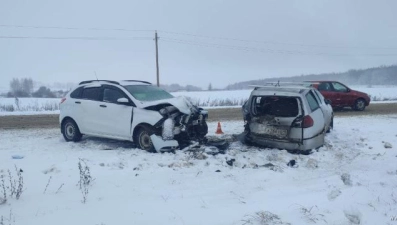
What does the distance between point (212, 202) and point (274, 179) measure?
1.60 metres

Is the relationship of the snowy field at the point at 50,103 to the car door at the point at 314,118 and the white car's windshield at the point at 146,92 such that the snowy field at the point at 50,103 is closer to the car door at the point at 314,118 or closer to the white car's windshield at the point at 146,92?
the white car's windshield at the point at 146,92

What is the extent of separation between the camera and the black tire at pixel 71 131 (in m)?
9.96

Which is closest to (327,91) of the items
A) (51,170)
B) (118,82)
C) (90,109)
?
(118,82)

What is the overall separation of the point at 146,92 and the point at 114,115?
42.1 inches

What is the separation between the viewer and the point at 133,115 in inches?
344

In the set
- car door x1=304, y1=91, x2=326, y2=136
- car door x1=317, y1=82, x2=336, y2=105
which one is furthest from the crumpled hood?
car door x1=317, y1=82, x2=336, y2=105

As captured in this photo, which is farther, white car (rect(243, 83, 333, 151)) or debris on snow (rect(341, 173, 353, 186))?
white car (rect(243, 83, 333, 151))

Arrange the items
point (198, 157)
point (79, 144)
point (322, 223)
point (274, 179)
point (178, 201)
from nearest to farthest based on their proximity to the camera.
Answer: point (322, 223), point (178, 201), point (274, 179), point (198, 157), point (79, 144)

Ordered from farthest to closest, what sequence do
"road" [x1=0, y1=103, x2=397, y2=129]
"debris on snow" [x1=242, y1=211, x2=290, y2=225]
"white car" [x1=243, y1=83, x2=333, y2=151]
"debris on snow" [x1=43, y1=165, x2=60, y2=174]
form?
"road" [x1=0, y1=103, x2=397, y2=129] < "white car" [x1=243, y1=83, x2=333, y2=151] < "debris on snow" [x1=43, y1=165, x2=60, y2=174] < "debris on snow" [x1=242, y1=211, x2=290, y2=225]

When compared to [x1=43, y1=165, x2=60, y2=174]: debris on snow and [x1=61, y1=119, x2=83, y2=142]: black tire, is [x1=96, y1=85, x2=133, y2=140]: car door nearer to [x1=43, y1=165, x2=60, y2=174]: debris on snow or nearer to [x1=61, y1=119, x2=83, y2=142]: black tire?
[x1=61, y1=119, x2=83, y2=142]: black tire

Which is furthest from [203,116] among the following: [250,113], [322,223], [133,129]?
[322,223]

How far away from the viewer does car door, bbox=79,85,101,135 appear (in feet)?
31.1

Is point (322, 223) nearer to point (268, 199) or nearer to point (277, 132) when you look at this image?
point (268, 199)

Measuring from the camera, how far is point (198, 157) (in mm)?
7781
